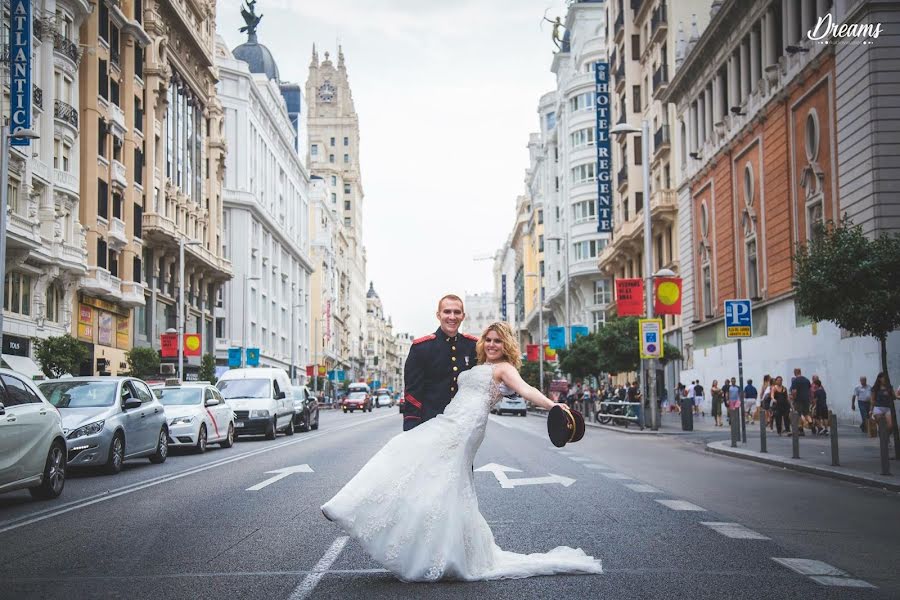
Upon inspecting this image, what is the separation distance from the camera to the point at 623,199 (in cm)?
6462

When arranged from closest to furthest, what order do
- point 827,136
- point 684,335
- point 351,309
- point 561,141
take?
1. point 827,136
2. point 684,335
3. point 561,141
4. point 351,309

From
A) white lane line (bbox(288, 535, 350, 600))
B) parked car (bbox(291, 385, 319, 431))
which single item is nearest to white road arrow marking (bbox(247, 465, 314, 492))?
white lane line (bbox(288, 535, 350, 600))

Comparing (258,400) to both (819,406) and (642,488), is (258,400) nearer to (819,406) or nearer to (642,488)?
(819,406)

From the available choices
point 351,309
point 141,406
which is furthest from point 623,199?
point 351,309

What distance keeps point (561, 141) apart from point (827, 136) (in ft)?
189

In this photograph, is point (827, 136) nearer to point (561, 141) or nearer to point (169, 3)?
point (169, 3)

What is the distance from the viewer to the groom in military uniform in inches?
279

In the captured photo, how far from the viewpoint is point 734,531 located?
9.32 metres

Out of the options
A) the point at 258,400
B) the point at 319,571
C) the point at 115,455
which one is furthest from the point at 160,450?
the point at 319,571

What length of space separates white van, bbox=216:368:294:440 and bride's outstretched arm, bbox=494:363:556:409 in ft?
69.5

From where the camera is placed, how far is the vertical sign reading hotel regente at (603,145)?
211 ft

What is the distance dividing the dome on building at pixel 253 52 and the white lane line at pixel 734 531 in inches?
3716

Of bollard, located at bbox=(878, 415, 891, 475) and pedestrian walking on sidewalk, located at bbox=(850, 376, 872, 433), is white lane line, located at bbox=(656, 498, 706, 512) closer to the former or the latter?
bollard, located at bbox=(878, 415, 891, 475)

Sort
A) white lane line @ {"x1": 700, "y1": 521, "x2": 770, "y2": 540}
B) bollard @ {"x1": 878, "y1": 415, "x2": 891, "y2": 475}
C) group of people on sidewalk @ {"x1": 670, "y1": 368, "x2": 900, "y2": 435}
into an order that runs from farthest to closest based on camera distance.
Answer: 1. group of people on sidewalk @ {"x1": 670, "y1": 368, "x2": 900, "y2": 435}
2. bollard @ {"x1": 878, "y1": 415, "x2": 891, "y2": 475}
3. white lane line @ {"x1": 700, "y1": 521, "x2": 770, "y2": 540}
